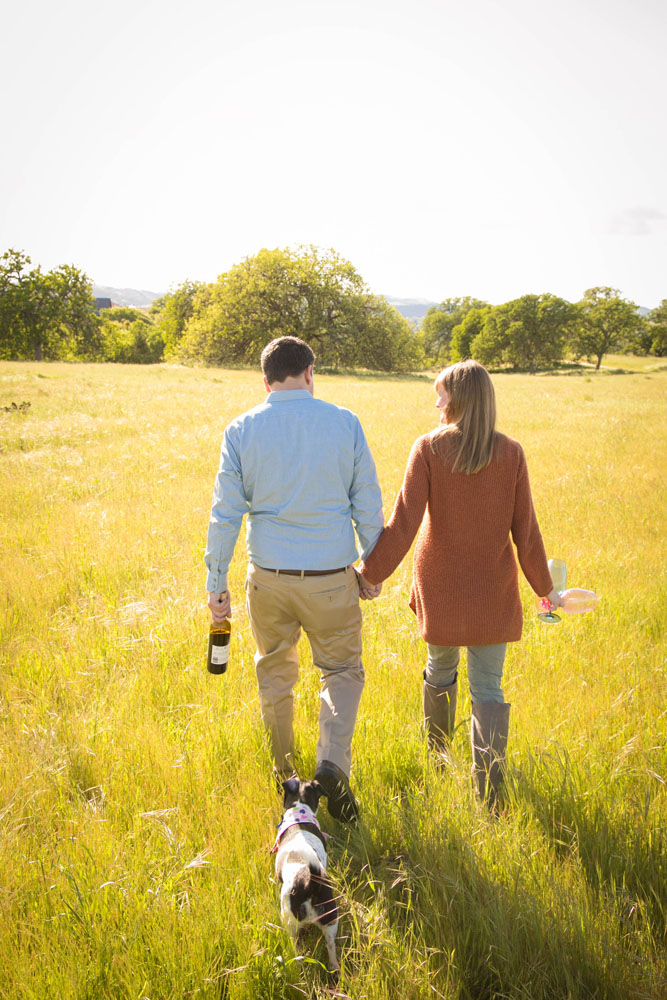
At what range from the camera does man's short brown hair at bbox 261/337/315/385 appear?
9.34ft

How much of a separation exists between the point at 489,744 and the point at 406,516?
124 cm

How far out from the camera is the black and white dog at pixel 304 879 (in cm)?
188

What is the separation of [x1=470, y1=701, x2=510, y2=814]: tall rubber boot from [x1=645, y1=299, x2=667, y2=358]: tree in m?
96.6

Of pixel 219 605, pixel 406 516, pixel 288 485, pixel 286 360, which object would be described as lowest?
pixel 219 605

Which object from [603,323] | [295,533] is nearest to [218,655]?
[295,533]

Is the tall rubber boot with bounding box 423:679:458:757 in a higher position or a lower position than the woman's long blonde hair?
lower

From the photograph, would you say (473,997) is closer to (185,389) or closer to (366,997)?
(366,997)

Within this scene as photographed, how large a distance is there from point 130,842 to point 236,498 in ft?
5.65

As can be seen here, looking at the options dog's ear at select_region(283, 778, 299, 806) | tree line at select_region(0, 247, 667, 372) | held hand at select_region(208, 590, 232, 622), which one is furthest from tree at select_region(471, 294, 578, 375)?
dog's ear at select_region(283, 778, 299, 806)

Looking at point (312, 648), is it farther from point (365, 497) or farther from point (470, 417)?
point (470, 417)

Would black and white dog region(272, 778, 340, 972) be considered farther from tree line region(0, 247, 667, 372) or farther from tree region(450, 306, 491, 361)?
tree region(450, 306, 491, 361)

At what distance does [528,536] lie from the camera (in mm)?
2863

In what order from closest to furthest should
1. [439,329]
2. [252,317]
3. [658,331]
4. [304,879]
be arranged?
[304,879], [252,317], [658,331], [439,329]

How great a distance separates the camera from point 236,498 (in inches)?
113
